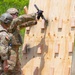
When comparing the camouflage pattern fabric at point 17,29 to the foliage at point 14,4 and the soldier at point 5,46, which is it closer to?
the soldier at point 5,46

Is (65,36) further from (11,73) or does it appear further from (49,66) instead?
(11,73)

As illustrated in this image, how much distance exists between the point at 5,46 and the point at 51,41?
0.83 metres

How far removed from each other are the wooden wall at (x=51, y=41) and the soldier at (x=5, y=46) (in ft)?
2.13

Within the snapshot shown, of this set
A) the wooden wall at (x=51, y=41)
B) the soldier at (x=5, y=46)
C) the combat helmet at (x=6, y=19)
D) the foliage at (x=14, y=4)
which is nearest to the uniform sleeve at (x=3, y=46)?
the soldier at (x=5, y=46)

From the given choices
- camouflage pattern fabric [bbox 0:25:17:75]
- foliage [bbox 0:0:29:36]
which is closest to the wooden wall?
camouflage pattern fabric [bbox 0:25:17:75]

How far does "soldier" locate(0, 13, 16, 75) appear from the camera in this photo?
16.9ft

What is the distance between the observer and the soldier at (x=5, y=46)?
203 inches

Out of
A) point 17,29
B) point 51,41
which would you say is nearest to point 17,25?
point 17,29

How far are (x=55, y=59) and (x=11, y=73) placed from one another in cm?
68

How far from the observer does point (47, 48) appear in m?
5.73

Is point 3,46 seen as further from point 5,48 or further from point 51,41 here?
point 51,41

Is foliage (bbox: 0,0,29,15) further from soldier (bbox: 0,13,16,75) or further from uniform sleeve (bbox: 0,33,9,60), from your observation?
uniform sleeve (bbox: 0,33,9,60)

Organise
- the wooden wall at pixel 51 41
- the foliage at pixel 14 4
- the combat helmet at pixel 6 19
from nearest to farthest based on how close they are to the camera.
Result: the combat helmet at pixel 6 19 < the wooden wall at pixel 51 41 < the foliage at pixel 14 4

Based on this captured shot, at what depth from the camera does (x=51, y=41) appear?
5.68 m
